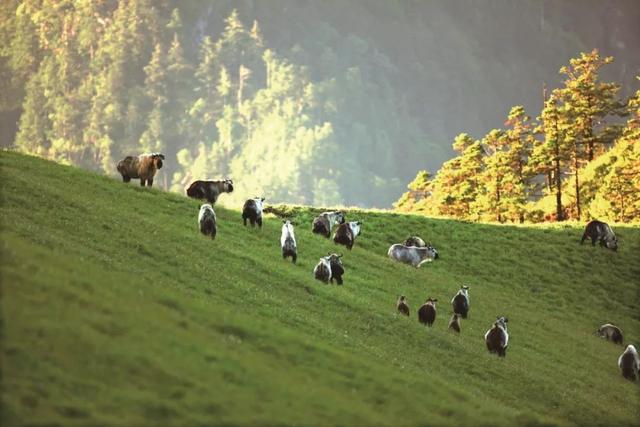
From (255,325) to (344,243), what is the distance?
26724 mm

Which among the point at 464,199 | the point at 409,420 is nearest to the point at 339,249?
the point at 409,420

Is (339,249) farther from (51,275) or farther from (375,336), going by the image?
(51,275)

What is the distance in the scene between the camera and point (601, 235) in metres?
62.3

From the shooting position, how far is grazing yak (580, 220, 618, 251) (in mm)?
62156

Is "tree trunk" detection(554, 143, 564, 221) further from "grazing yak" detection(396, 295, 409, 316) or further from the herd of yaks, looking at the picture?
"grazing yak" detection(396, 295, 409, 316)

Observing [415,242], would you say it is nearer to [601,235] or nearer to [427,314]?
[601,235]

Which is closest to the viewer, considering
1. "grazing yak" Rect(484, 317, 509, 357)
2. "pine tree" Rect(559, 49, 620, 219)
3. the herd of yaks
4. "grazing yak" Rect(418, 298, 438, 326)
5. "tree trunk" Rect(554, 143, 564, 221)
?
"grazing yak" Rect(484, 317, 509, 357)

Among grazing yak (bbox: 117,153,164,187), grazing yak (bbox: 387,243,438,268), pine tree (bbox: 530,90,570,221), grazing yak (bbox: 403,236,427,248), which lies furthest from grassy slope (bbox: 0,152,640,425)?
pine tree (bbox: 530,90,570,221)

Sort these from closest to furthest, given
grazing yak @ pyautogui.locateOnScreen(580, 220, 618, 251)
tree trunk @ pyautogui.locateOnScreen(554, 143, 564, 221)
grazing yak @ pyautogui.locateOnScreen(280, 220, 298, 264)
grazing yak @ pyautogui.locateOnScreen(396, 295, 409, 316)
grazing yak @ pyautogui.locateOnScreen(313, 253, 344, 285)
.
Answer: grazing yak @ pyautogui.locateOnScreen(313, 253, 344, 285) → grazing yak @ pyautogui.locateOnScreen(396, 295, 409, 316) → grazing yak @ pyautogui.locateOnScreen(280, 220, 298, 264) → grazing yak @ pyautogui.locateOnScreen(580, 220, 618, 251) → tree trunk @ pyautogui.locateOnScreen(554, 143, 564, 221)

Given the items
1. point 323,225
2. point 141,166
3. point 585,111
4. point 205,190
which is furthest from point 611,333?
point 585,111

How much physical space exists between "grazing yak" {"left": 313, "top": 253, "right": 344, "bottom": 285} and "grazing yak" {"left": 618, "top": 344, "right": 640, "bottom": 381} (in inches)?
524

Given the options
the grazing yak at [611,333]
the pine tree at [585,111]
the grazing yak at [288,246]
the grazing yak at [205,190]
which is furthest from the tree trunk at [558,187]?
the grazing yak at [288,246]

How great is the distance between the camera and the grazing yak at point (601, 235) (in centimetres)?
6216

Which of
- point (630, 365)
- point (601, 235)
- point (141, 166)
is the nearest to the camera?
point (630, 365)
